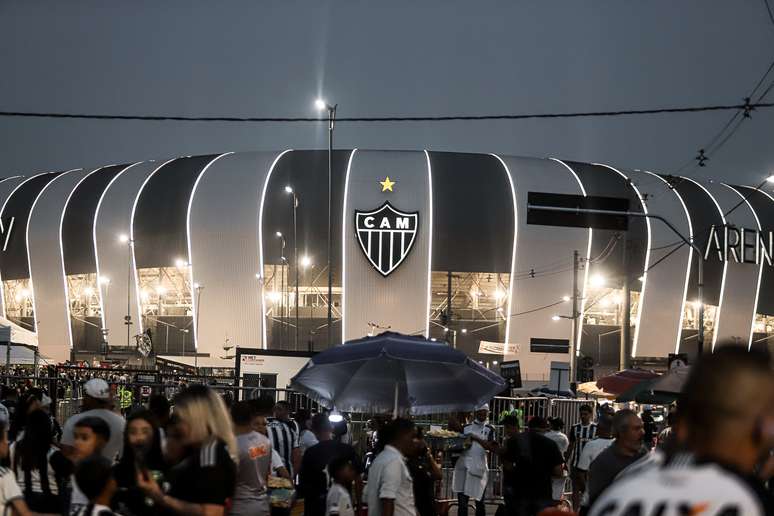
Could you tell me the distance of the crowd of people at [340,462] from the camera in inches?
91.5

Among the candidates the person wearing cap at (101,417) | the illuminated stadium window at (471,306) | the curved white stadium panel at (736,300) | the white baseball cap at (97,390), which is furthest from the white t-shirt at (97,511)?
the curved white stadium panel at (736,300)

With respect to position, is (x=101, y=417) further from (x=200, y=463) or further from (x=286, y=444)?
(x=286, y=444)

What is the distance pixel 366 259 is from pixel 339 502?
46712mm

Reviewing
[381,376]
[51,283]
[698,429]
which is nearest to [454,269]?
[51,283]

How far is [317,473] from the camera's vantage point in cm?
934

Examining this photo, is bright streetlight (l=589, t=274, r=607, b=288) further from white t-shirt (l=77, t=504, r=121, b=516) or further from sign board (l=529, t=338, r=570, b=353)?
white t-shirt (l=77, t=504, r=121, b=516)

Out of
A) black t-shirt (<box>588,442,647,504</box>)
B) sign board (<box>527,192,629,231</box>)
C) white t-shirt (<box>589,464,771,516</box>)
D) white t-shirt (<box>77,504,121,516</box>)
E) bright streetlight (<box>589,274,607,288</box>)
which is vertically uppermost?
sign board (<box>527,192,629,231</box>)

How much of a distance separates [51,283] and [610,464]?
57316 mm

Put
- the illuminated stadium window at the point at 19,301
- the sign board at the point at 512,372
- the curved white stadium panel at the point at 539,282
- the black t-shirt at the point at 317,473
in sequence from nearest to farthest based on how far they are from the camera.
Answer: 1. the black t-shirt at the point at 317,473
2. the sign board at the point at 512,372
3. the curved white stadium panel at the point at 539,282
4. the illuminated stadium window at the point at 19,301

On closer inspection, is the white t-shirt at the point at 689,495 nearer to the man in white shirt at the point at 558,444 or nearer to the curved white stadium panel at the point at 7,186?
the man in white shirt at the point at 558,444

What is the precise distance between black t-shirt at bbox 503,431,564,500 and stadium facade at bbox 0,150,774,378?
42.9 meters

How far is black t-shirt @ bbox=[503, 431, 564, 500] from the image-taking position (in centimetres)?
938

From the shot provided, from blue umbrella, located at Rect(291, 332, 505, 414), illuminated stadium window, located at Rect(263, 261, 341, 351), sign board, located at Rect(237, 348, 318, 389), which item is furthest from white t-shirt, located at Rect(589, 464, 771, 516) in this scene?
illuminated stadium window, located at Rect(263, 261, 341, 351)

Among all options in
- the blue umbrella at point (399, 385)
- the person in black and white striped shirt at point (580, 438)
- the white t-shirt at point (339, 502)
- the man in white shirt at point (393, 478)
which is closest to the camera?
the man in white shirt at point (393, 478)
